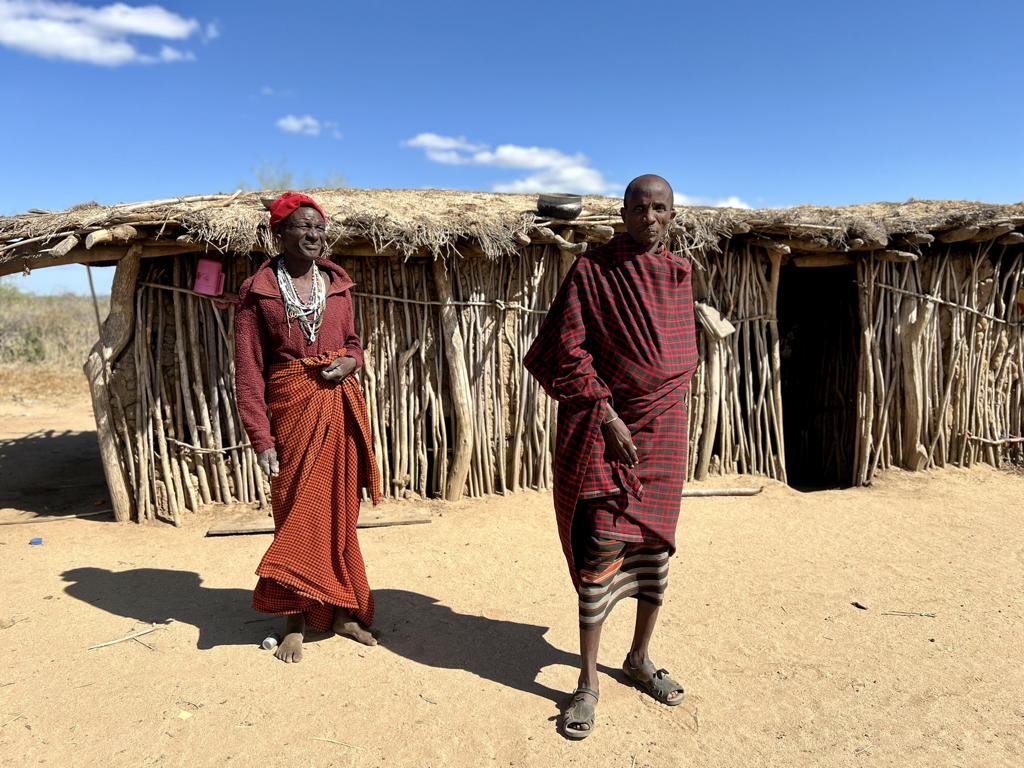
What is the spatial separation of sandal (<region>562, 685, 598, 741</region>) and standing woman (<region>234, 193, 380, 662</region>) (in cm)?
104

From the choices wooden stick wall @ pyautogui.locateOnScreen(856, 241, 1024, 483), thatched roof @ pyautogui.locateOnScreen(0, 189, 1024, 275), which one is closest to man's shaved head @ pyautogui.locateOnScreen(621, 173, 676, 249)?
thatched roof @ pyautogui.locateOnScreen(0, 189, 1024, 275)

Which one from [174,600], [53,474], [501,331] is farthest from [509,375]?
[53,474]

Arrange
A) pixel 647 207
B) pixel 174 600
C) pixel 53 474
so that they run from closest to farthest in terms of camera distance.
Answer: pixel 647 207 → pixel 174 600 → pixel 53 474

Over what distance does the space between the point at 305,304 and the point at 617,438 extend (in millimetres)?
1402

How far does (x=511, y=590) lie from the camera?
3889mm

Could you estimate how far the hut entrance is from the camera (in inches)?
262

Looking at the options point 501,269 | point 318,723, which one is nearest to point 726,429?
point 501,269

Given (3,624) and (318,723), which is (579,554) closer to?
(318,723)

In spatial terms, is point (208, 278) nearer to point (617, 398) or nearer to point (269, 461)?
point (269, 461)

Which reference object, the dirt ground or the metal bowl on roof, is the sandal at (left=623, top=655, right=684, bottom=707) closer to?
the dirt ground

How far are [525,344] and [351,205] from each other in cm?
165

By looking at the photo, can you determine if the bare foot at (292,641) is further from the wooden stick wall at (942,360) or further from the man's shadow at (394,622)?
the wooden stick wall at (942,360)

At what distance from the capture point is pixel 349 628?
322 centimetres

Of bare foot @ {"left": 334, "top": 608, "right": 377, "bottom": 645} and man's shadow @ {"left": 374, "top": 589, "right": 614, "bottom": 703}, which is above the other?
bare foot @ {"left": 334, "top": 608, "right": 377, "bottom": 645}
